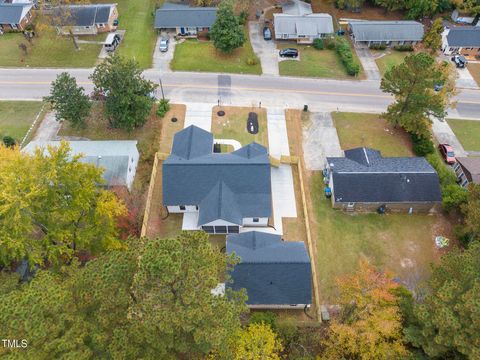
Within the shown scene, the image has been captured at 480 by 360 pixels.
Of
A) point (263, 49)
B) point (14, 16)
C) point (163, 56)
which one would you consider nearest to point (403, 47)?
point (263, 49)

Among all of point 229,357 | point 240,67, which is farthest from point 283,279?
point 240,67

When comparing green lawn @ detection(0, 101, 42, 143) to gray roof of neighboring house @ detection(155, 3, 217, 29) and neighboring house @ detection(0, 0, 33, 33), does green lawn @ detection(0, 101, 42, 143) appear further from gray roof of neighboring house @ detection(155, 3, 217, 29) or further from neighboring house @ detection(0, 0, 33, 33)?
gray roof of neighboring house @ detection(155, 3, 217, 29)

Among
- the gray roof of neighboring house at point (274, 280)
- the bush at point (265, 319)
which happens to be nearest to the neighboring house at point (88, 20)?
the gray roof of neighboring house at point (274, 280)

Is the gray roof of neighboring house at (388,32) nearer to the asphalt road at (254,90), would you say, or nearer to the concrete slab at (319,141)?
the asphalt road at (254,90)

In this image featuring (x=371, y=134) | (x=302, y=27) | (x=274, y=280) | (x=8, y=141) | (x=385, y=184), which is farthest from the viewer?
(x=302, y=27)

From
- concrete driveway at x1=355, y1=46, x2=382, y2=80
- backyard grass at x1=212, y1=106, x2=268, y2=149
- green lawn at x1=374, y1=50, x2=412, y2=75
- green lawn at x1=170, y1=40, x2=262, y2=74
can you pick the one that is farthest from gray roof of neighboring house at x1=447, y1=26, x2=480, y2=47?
backyard grass at x1=212, y1=106, x2=268, y2=149

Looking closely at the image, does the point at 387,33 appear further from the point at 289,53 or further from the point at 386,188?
the point at 386,188
